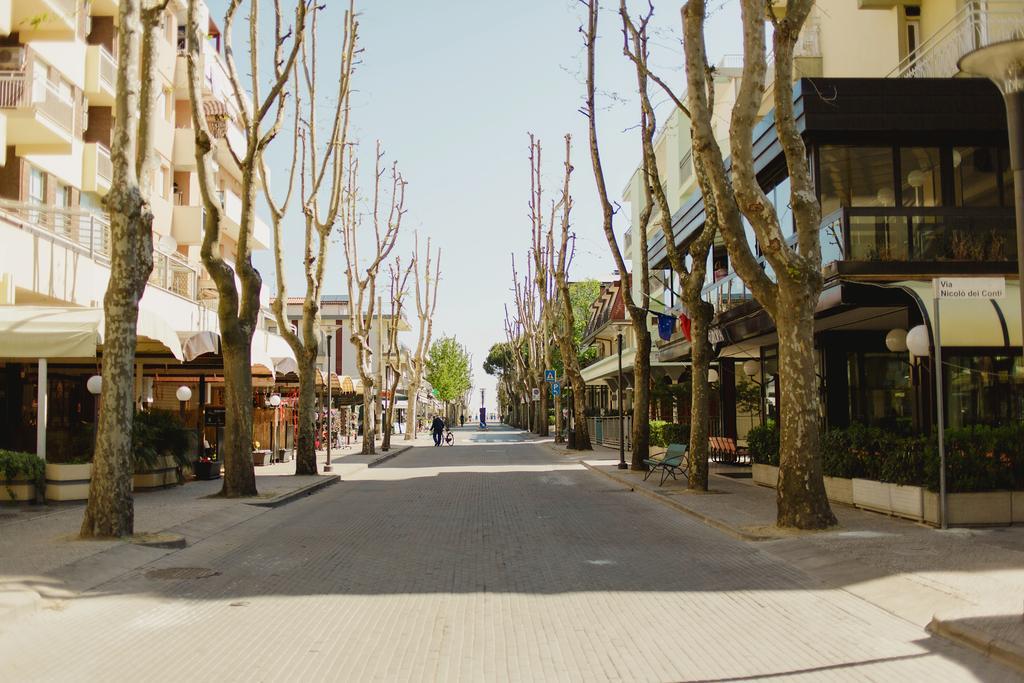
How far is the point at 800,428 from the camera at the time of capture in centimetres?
1262

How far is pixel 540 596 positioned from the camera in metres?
8.83

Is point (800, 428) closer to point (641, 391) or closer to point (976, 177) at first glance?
point (976, 177)

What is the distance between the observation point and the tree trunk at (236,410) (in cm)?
1816

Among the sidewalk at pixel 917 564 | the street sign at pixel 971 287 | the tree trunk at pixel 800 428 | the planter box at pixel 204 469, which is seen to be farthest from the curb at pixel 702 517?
the planter box at pixel 204 469

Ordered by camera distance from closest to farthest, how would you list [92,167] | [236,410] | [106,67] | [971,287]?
[971,287] < [236,410] < [92,167] < [106,67]

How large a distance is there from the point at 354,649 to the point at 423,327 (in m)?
53.6

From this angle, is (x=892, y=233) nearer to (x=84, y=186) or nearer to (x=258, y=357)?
(x=258, y=357)

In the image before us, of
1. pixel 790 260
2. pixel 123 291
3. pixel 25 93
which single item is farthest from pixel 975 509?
pixel 25 93

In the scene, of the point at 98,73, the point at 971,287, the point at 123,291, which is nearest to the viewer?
the point at 971,287

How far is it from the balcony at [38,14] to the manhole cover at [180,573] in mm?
16624

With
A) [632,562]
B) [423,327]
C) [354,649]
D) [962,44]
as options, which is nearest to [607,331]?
[423,327]

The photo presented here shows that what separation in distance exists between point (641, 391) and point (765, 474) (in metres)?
4.93

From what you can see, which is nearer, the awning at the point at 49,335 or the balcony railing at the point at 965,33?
the awning at the point at 49,335

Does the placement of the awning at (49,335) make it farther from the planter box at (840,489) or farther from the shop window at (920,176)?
the shop window at (920,176)
